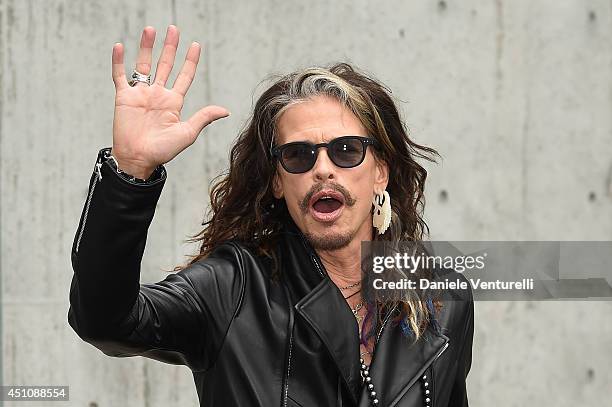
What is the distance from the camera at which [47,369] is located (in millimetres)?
5629

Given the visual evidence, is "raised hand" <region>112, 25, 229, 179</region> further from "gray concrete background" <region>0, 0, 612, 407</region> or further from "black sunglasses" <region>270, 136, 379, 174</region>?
"gray concrete background" <region>0, 0, 612, 407</region>

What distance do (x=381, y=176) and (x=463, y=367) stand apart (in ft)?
2.28

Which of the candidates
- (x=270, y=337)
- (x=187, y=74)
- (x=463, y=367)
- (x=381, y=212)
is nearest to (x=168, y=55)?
(x=187, y=74)

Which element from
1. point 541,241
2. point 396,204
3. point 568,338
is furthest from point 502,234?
point 396,204

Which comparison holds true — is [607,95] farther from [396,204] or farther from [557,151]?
[396,204]

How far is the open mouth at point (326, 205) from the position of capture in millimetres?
3363

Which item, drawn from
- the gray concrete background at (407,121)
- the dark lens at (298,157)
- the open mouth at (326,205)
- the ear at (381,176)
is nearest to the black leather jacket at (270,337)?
the open mouth at (326,205)

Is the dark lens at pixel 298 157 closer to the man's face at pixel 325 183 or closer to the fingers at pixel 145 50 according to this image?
the man's face at pixel 325 183

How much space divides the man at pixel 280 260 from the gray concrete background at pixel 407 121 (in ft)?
6.15

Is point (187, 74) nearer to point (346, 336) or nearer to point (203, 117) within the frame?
point (203, 117)

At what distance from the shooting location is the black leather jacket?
2.81 metres

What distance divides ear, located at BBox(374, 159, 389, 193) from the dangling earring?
24 mm

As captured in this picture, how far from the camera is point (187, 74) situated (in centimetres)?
274

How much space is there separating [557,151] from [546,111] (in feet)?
0.75
